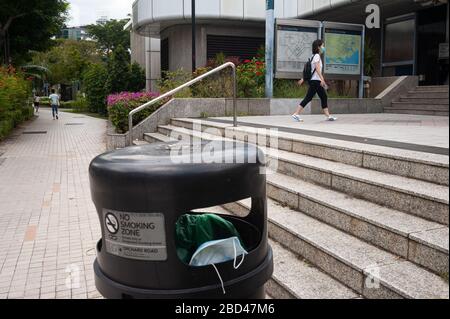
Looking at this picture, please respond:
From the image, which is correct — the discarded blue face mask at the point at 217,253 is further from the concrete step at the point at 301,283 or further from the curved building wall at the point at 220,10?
the curved building wall at the point at 220,10

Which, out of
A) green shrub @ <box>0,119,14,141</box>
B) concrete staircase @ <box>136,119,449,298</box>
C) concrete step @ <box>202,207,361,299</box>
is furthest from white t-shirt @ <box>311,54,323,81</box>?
green shrub @ <box>0,119,14,141</box>

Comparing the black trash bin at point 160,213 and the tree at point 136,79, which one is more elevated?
the tree at point 136,79

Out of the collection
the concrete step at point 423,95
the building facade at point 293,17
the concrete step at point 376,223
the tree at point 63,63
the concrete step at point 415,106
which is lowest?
the concrete step at point 376,223

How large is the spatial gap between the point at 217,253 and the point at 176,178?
0.45 meters

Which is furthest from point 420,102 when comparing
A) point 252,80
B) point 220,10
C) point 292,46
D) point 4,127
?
point 4,127

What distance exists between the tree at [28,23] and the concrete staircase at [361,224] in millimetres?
19196

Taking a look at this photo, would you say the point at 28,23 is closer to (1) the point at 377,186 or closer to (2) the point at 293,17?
(2) the point at 293,17

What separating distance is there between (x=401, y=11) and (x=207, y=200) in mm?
17350

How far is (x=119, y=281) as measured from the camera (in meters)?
1.88

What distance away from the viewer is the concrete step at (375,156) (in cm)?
346

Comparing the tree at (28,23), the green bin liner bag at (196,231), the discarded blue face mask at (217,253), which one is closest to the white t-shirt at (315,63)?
the green bin liner bag at (196,231)

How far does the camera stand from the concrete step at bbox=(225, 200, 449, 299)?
2490 millimetres
